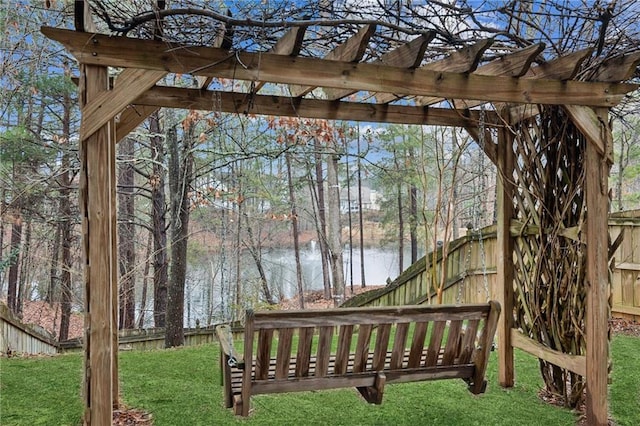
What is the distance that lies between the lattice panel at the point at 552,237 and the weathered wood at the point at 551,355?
64mm

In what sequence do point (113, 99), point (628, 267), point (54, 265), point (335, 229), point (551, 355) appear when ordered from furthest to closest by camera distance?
point (54, 265) < point (335, 229) < point (628, 267) < point (551, 355) < point (113, 99)

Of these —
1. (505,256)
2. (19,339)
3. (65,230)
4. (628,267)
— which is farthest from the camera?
(65,230)

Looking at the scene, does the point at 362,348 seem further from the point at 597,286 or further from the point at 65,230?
the point at 65,230

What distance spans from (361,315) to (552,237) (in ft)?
5.13

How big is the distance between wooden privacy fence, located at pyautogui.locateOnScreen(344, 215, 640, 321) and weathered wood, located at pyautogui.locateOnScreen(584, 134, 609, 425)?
258cm

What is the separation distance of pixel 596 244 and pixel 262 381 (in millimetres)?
2266

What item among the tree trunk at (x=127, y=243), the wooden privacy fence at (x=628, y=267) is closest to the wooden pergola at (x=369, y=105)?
the wooden privacy fence at (x=628, y=267)

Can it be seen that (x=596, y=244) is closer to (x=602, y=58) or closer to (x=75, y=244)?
(x=602, y=58)

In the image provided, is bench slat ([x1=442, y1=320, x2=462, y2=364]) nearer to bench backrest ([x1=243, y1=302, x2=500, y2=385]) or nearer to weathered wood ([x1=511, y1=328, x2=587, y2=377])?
bench backrest ([x1=243, y1=302, x2=500, y2=385])

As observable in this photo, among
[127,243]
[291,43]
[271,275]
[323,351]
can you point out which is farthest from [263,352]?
[271,275]

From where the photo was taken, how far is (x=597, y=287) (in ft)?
9.80

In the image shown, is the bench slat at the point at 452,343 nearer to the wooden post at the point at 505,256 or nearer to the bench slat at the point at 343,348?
the bench slat at the point at 343,348

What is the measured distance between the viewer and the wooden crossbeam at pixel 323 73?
2.19m

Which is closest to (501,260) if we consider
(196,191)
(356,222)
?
(196,191)
